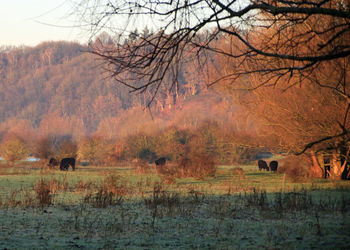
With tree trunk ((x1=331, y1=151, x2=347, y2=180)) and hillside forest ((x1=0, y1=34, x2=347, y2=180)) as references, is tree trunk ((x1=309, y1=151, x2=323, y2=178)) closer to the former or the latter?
hillside forest ((x1=0, y1=34, x2=347, y2=180))

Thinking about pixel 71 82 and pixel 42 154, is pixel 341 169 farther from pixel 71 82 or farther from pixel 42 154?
pixel 71 82

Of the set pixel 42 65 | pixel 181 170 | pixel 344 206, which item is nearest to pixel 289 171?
pixel 181 170

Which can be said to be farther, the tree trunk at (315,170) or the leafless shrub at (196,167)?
the leafless shrub at (196,167)

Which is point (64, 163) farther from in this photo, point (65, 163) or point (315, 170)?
point (315, 170)

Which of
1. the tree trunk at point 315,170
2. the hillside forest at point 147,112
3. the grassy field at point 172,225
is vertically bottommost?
the grassy field at point 172,225

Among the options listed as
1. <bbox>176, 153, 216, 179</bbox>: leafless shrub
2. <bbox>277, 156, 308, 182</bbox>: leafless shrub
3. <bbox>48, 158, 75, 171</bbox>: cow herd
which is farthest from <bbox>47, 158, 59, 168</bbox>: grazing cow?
<bbox>277, 156, 308, 182</bbox>: leafless shrub

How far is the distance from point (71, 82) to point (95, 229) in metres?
149

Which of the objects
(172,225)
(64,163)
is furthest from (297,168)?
(172,225)

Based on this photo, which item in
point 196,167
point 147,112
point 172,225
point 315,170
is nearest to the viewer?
point 172,225

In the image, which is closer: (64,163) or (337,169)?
(337,169)

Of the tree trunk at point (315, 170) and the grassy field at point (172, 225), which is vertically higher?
the tree trunk at point (315, 170)

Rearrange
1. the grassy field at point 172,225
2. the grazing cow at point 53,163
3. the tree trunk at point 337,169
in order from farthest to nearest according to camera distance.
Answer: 1. the grazing cow at point 53,163
2. the tree trunk at point 337,169
3. the grassy field at point 172,225

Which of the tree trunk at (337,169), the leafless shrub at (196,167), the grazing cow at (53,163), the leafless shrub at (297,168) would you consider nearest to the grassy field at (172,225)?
the tree trunk at (337,169)

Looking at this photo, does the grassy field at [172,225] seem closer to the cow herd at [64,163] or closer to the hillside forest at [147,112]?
the hillside forest at [147,112]
